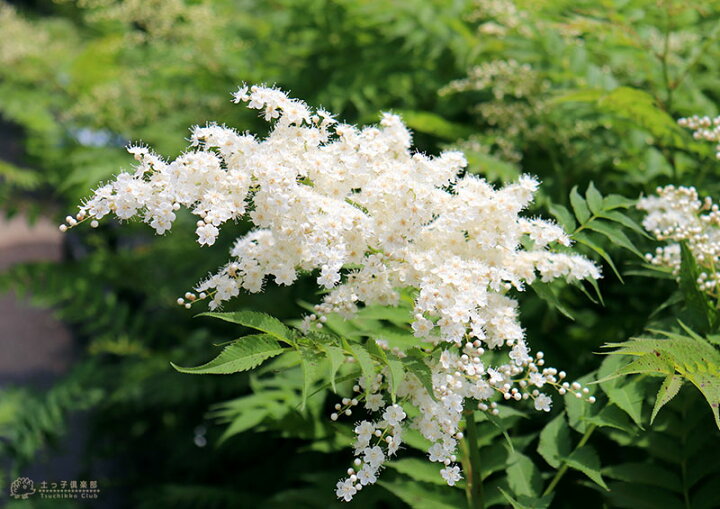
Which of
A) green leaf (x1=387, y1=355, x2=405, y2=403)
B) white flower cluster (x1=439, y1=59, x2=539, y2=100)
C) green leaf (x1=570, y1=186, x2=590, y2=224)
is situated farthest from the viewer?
white flower cluster (x1=439, y1=59, x2=539, y2=100)

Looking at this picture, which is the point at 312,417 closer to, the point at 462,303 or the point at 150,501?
the point at 462,303

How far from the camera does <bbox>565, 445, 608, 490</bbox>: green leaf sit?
181cm

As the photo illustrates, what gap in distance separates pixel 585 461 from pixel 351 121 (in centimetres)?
249

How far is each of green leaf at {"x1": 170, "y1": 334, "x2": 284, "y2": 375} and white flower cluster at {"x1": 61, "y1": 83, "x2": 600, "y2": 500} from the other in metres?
0.18

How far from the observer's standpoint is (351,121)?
3869 mm

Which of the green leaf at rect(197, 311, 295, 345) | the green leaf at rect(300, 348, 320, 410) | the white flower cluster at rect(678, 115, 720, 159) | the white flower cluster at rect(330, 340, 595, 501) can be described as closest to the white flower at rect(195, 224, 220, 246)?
the green leaf at rect(197, 311, 295, 345)

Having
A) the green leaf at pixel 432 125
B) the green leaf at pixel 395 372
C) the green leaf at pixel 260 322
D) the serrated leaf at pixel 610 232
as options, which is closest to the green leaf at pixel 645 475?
the serrated leaf at pixel 610 232

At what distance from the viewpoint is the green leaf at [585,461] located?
5.94 ft

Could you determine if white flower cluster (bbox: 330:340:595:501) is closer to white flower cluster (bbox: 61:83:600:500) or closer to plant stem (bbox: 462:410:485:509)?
white flower cluster (bbox: 61:83:600:500)

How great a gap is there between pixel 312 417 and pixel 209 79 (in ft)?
7.44

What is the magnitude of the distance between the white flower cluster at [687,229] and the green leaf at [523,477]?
28.8 inches

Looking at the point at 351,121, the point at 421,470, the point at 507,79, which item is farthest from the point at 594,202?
the point at 351,121

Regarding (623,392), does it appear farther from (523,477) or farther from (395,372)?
(395,372)

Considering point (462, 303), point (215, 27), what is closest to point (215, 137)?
point (462, 303)
